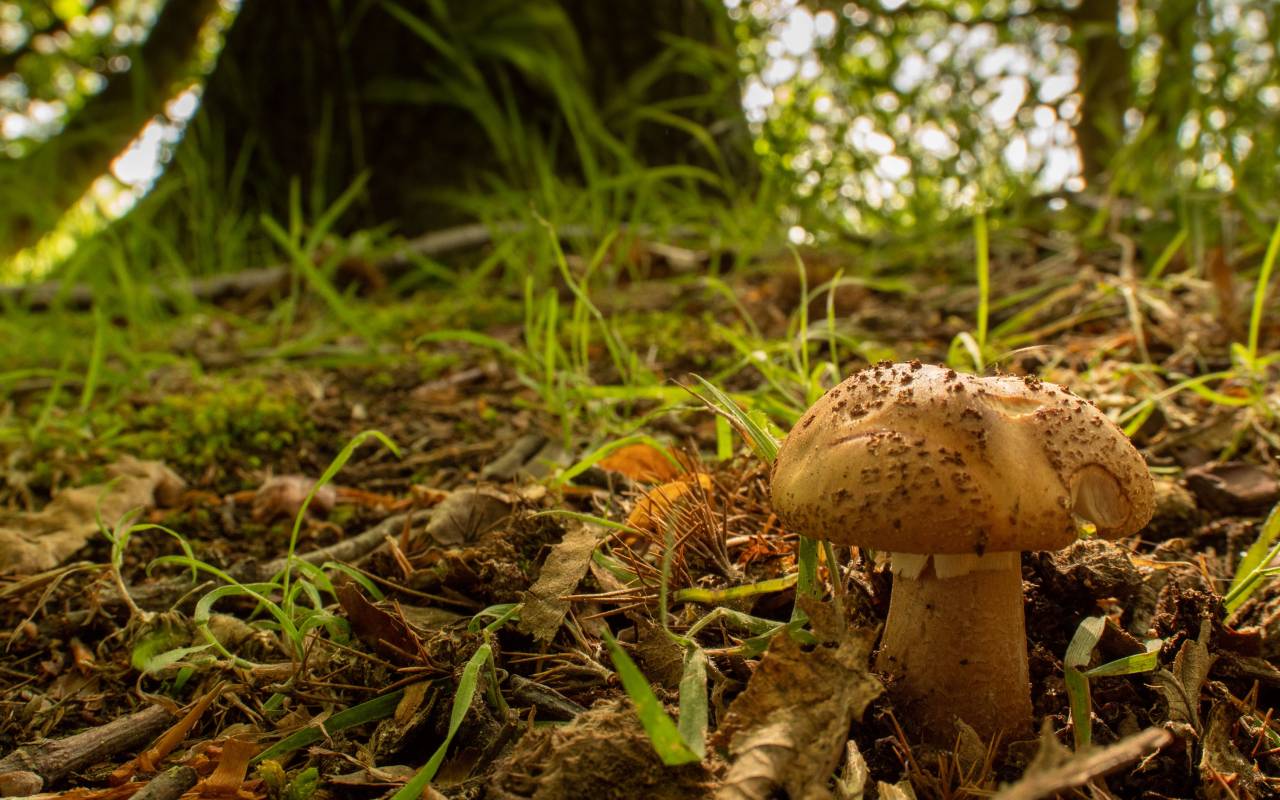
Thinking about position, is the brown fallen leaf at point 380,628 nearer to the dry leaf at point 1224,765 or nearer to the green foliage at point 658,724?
the green foliage at point 658,724

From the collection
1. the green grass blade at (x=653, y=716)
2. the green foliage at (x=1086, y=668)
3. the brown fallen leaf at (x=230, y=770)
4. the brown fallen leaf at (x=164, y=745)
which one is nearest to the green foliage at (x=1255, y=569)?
the green foliage at (x=1086, y=668)

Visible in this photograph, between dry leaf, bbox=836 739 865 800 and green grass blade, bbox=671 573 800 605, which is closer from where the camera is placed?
dry leaf, bbox=836 739 865 800

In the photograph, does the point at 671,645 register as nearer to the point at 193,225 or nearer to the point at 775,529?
the point at 775,529

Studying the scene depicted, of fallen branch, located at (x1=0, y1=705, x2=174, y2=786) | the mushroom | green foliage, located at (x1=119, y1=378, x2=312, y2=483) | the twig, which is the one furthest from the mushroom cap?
green foliage, located at (x1=119, y1=378, x2=312, y2=483)

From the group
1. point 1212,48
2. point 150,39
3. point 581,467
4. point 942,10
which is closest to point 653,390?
point 581,467

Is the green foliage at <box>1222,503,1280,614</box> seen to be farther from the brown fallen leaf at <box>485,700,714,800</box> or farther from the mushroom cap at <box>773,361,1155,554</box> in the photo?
the brown fallen leaf at <box>485,700,714,800</box>
